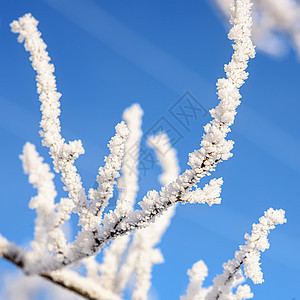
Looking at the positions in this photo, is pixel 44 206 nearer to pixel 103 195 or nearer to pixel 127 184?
pixel 103 195

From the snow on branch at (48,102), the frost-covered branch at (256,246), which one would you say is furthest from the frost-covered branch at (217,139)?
the frost-covered branch at (256,246)

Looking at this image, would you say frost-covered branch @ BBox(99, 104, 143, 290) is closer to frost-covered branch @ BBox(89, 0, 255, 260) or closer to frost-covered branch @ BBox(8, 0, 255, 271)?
frost-covered branch @ BBox(8, 0, 255, 271)

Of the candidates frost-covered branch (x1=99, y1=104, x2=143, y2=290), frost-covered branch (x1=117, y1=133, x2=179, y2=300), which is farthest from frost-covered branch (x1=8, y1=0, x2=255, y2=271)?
frost-covered branch (x1=117, y1=133, x2=179, y2=300)

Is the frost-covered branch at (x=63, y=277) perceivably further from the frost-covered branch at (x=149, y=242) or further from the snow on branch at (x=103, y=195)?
the frost-covered branch at (x=149, y=242)

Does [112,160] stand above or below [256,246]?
below

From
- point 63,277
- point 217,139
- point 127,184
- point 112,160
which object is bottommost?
point 63,277

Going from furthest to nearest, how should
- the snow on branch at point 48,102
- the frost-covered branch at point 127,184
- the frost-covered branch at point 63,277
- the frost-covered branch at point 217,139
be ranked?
the frost-covered branch at point 127,184 → the snow on branch at point 48,102 → the frost-covered branch at point 63,277 → the frost-covered branch at point 217,139

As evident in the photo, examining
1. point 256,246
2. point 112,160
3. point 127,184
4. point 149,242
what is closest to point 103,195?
point 112,160

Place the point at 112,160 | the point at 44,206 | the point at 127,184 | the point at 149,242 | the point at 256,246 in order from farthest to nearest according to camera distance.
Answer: the point at 149,242
the point at 127,184
the point at 44,206
the point at 112,160
the point at 256,246

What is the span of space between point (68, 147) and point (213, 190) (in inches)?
44.8

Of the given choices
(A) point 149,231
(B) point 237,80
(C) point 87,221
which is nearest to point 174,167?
(A) point 149,231

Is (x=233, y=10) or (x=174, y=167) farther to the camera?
(x=174, y=167)

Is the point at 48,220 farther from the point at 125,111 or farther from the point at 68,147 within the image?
the point at 125,111

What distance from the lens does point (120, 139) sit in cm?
243
